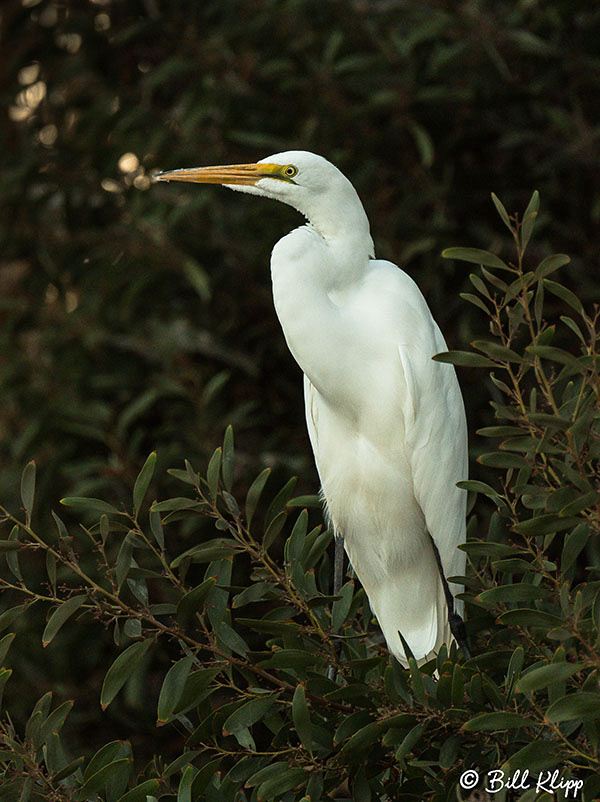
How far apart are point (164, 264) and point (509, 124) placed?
93 centimetres

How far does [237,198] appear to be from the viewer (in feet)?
8.70

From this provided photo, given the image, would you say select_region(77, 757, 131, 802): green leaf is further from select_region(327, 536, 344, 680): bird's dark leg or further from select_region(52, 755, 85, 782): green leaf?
select_region(327, 536, 344, 680): bird's dark leg

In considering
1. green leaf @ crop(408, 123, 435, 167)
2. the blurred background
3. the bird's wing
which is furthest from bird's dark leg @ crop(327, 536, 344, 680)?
green leaf @ crop(408, 123, 435, 167)

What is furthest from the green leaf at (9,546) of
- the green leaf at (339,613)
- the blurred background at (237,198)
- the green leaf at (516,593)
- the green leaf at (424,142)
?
the green leaf at (424,142)

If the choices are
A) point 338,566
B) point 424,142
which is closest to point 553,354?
point 338,566

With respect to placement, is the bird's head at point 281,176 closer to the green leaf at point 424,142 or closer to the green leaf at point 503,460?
the green leaf at point 503,460

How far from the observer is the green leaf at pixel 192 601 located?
3.22 feet

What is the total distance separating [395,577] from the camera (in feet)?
5.05

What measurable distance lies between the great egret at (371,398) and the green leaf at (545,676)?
513 mm

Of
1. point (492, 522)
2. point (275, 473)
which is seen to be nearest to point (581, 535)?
point (492, 522)

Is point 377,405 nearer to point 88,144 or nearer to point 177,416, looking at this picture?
point 177,416

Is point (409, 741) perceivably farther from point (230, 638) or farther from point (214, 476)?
point (214, 476)

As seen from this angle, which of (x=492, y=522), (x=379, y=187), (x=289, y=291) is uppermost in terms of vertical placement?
(x=289, y=291)

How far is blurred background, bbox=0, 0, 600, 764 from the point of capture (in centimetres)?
241
